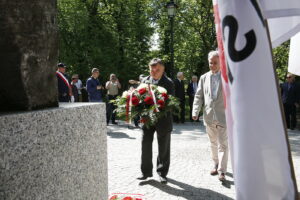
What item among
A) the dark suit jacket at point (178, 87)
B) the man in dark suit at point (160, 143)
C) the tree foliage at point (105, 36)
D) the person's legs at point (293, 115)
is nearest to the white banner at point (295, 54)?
the man in dark suit at point (160, 143)

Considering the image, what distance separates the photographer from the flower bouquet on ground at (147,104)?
5.12 meters

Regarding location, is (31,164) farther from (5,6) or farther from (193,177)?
(193,177)

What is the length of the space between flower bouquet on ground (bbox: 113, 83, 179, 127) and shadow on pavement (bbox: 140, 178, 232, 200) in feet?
3.10

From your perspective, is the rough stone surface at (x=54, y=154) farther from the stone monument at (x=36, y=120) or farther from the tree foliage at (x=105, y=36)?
the tree foliage at (x=105, y=36)

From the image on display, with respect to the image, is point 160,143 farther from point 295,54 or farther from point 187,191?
point 295,54

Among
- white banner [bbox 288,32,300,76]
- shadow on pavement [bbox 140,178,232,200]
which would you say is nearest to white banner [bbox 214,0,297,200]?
white banner [bbox 288,32,300,76]

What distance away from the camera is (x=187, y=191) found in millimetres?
4926

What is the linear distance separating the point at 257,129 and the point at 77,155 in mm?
1660

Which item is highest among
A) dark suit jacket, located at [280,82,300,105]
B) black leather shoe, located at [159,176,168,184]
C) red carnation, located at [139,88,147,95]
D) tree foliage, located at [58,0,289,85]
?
tree foliage, located at [58,0,289,85]

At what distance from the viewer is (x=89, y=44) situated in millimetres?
26312

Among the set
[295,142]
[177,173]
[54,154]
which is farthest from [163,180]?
[295,142]

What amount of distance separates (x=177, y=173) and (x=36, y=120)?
4.03 metres

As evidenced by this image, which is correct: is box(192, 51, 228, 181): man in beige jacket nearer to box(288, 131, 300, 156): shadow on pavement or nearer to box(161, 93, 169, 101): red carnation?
box(161, 93, 169, 101): red carnation

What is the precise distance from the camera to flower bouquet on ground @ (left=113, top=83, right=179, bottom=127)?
5.12 metres
